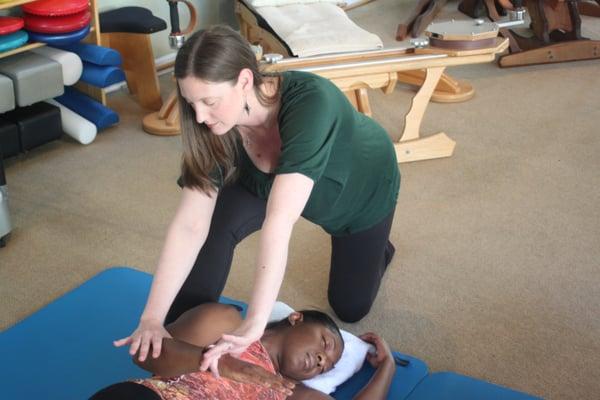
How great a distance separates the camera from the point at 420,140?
3053 millimetres

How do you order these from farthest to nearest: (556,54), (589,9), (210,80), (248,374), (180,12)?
(589,9) < (556,54) < (180,12) < (210,80) < (248,374)

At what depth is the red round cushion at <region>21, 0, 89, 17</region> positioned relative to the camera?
2848mm

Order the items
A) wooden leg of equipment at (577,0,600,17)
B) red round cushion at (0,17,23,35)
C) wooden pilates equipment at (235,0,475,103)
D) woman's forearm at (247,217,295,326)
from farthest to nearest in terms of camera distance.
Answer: wooden leg of equipment at (577,0,600,17), wooden pilates equipment at (235,0,475,103), red round cushion at (0,17,23,35), woman's forearm at (247,217,295,326)

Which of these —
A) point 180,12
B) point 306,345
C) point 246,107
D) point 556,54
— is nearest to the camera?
point 246,107

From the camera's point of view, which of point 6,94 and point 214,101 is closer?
point 214,101

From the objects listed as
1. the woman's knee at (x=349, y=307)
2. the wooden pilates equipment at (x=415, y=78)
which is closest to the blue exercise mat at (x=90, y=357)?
the woman's knee at (x=349, y=307)

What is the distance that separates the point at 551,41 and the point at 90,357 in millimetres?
3218

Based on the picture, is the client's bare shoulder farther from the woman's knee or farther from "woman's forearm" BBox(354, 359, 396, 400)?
the woman's knee

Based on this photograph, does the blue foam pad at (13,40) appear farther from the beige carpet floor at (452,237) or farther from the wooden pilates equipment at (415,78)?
the wooden pilates equipment at (415,78)

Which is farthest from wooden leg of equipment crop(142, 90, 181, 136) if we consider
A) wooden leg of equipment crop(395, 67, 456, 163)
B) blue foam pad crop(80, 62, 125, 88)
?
wooden leg of equipment crop(395, 67, 456, 163)

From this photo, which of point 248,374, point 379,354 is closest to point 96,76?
point 379,354

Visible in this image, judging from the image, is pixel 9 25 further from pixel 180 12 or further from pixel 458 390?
pixel 458 390

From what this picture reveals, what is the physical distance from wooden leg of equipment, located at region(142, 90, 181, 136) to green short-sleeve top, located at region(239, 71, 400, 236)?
1.44 m

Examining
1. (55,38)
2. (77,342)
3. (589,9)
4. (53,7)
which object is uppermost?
(53,7)
